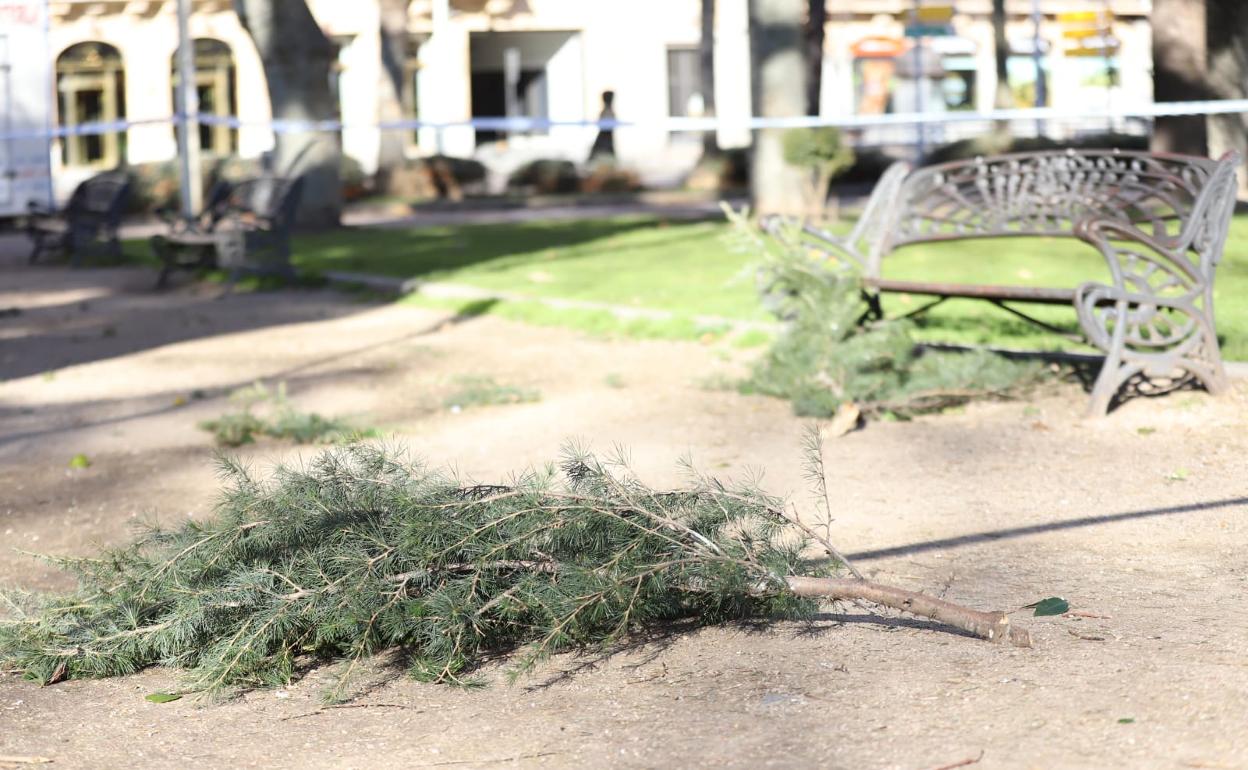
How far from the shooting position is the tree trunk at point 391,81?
29.2 m

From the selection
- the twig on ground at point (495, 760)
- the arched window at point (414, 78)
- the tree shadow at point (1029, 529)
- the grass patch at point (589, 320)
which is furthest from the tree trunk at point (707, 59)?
the twig on ground at point (495, 760)

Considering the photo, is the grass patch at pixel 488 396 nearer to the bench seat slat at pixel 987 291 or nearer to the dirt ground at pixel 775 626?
the dirt ground at pixel 775 626

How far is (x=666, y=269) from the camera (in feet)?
42.3

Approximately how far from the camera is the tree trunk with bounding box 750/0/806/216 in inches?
645

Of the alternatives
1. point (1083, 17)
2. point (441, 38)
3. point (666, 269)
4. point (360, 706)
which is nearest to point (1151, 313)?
point (360, 706)

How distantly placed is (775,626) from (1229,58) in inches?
641

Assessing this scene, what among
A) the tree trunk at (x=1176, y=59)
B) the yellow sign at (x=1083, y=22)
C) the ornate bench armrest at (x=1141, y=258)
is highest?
the yellow sign at (x=1083, y=22)

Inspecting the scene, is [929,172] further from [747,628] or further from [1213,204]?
[747,628]

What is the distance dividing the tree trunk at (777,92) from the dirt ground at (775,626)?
293 inches

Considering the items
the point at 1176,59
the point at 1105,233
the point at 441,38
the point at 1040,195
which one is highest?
the point at 441,38

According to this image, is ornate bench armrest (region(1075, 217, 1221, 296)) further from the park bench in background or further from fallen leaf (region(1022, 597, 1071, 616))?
the park bench in background

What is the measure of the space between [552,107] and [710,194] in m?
18.8

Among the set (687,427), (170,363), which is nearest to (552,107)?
(170,363)

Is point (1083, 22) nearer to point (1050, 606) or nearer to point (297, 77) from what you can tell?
point (297, 77)
